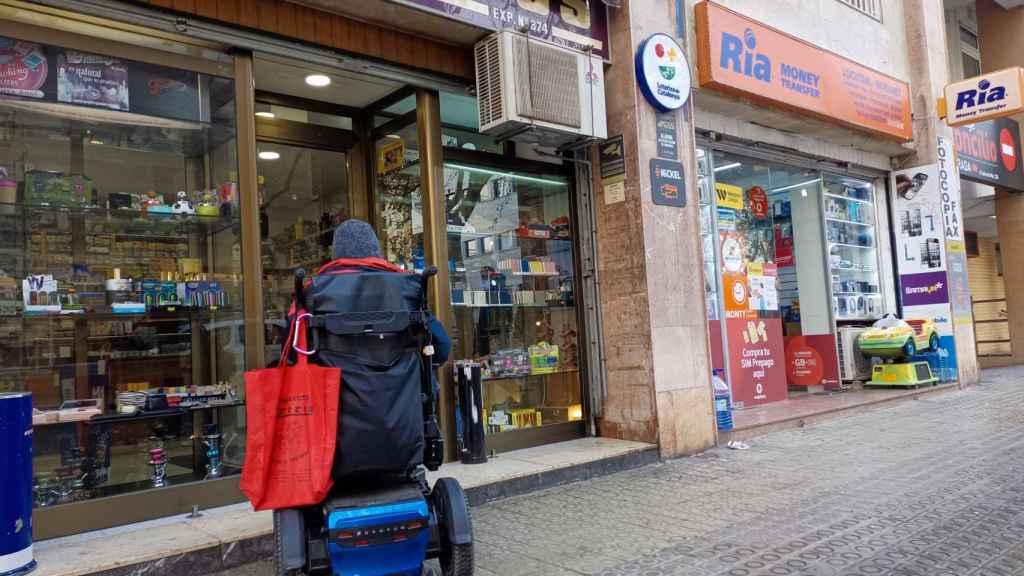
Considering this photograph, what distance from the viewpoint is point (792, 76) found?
8.94m

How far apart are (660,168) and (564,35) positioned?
5.04 ft

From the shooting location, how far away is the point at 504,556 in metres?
4.17

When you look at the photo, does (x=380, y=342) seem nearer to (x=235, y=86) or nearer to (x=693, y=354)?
(x=235, y=86)

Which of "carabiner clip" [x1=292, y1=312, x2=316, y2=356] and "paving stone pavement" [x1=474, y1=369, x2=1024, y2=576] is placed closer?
"carabiner clip" [x1=292, y1=312, x2=316, y2=356]

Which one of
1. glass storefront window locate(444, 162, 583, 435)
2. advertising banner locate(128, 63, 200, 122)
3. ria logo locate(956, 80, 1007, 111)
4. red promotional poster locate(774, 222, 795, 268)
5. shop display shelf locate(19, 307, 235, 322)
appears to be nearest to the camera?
shop display shelf locate(19, 307, 235, 322)

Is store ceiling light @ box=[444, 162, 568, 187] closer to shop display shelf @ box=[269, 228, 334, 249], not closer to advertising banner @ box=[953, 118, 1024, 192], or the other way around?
shop display shelf @ box=[269, 228, 334, 249]

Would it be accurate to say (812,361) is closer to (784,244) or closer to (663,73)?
(784,244)

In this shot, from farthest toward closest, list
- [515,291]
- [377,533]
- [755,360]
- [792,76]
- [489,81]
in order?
[755,360]
[792,76]
[515,291]
[489,81]
[377,533]

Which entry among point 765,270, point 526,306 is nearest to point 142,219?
point 526,306

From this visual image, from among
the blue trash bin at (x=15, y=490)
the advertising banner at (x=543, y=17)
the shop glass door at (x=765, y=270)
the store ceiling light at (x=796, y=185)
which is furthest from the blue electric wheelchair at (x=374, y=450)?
the store ceiling light at (x=796, y=185)

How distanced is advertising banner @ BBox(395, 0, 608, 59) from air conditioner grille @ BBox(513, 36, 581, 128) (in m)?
0.20

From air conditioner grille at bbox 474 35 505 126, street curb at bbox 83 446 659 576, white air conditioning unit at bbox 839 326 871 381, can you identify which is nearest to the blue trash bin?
street curb at bbox 83 446 659 576

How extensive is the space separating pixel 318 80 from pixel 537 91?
191 centimetres

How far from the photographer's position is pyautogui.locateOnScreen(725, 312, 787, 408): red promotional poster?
908 centimetres
